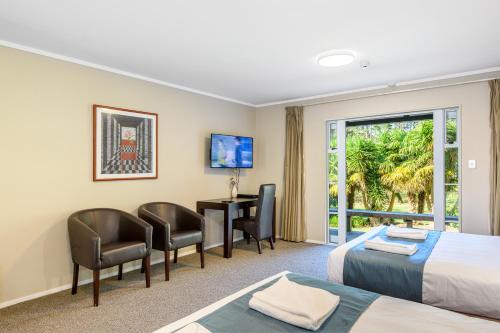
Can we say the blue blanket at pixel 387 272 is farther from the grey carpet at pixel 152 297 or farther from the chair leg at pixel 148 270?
the chair leg at pixel 148 270

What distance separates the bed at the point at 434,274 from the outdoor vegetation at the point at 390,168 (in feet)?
11.6

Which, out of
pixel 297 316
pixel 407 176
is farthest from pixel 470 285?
pixel 407 176

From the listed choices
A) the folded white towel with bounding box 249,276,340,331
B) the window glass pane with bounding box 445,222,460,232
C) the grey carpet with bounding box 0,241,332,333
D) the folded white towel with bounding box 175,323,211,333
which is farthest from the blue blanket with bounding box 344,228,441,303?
the window glass pane with bounding box 445,222,460,232

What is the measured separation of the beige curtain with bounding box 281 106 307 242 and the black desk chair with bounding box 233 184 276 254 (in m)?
0.58

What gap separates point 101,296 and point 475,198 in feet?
14.6

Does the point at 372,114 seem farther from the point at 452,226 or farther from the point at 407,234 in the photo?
the point at 407,234

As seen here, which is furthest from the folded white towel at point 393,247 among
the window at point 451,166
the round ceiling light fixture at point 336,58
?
the window at point 451,166

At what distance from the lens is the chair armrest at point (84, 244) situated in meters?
2.88

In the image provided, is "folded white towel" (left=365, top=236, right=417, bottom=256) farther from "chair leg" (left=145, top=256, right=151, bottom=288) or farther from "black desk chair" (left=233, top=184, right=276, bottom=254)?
"chair leg" (left=145, top=256, right=151, bottom=288)

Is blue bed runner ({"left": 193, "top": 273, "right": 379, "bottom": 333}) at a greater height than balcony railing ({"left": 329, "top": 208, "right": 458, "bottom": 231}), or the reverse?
blue bed runner ({"left": 193, "top": 273, "right": 379, "bottom": 333})

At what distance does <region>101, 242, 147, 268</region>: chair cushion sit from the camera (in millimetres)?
2957

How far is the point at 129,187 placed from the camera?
3943 millimetres

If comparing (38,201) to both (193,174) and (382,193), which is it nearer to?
(193,174)

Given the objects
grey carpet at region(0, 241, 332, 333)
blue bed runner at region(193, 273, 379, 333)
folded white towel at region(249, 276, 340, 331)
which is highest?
folded white towel at region(249, 276, 340, 331)
